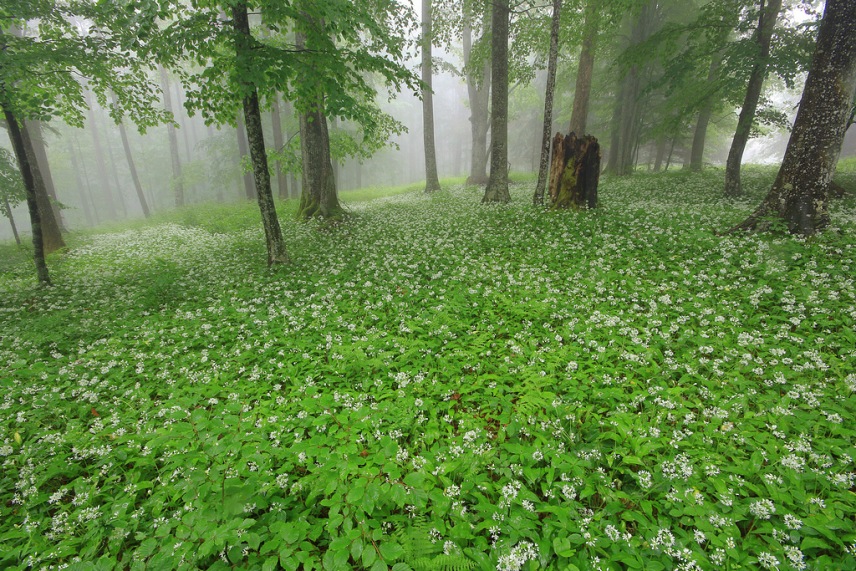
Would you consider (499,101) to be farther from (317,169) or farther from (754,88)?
(754,88)

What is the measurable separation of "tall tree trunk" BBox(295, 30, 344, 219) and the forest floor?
677cm

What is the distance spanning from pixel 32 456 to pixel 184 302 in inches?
177

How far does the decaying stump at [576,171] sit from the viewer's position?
11.5 m

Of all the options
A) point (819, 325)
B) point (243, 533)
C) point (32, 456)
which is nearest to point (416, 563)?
point (243, 533)

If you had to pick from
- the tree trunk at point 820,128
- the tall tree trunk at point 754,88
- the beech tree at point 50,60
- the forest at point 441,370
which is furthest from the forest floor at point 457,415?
the tall tree trunk at point 754,88

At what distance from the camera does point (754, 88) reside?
1222cm

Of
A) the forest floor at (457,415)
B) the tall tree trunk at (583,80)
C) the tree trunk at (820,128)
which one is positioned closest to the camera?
the forest floor at (457,415)

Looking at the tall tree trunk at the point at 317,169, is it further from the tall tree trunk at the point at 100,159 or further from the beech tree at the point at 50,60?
the tall tree trunk at the point at 100,159

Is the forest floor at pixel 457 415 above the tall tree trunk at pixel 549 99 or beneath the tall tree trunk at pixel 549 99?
beneath

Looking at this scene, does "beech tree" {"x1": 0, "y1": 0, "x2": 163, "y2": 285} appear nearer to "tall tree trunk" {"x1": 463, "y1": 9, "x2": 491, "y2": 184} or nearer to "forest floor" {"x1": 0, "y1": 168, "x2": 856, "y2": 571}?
"forest floor" {"x1": 0, "y1": 168, "x2": 856, "y2": 571}

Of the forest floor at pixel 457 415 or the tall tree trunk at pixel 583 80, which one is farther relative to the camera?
the tall tree trunk at pixel 583 80

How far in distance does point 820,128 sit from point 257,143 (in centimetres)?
1251

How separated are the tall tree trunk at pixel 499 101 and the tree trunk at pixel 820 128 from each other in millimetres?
8320

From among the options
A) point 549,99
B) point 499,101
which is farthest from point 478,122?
point 549,99
